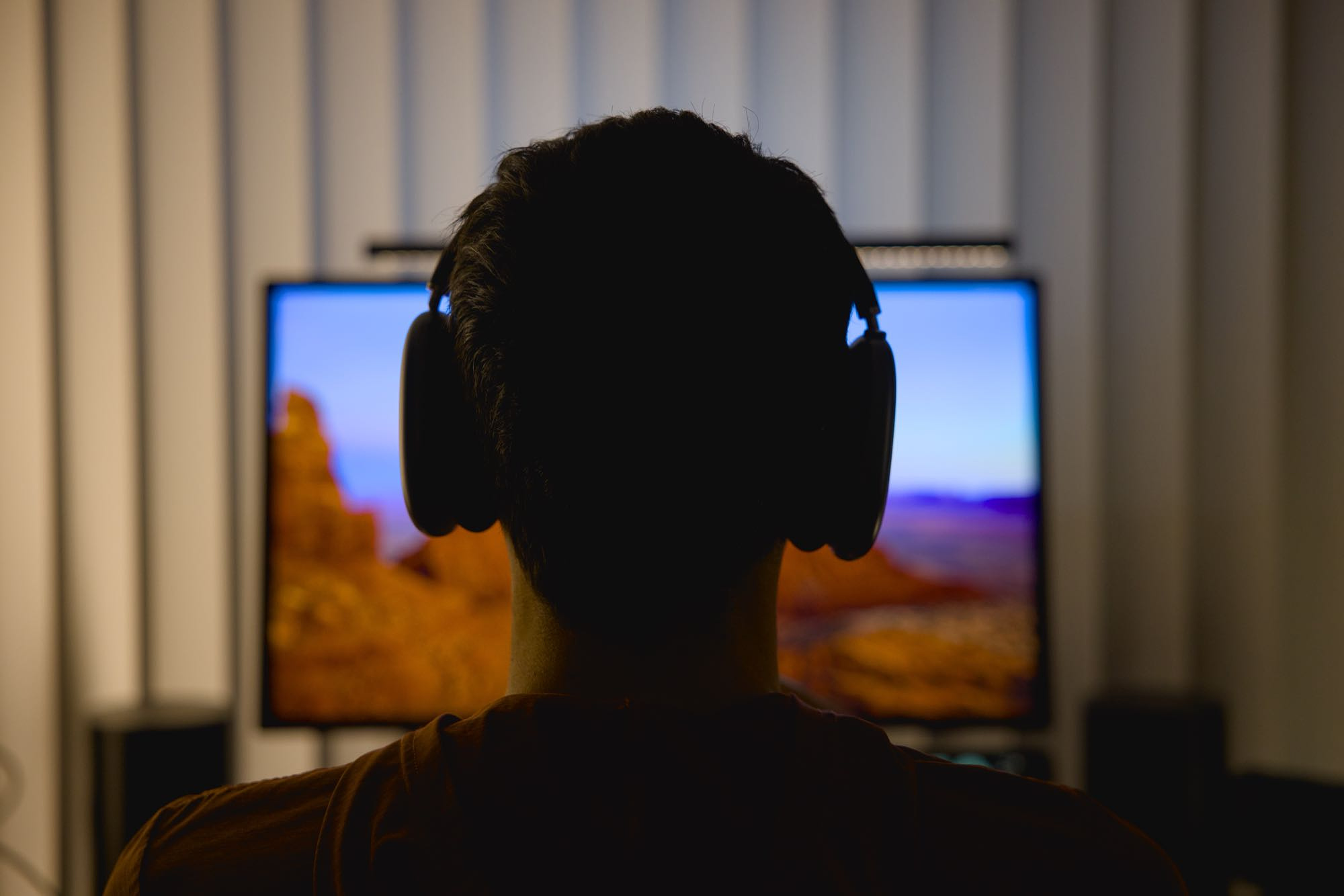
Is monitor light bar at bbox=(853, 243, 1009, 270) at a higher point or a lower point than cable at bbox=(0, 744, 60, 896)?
higher

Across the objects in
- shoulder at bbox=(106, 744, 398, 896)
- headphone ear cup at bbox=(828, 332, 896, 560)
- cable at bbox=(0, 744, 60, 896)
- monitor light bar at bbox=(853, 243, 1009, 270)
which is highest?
monitor light bar at bbox=(853, 243, 1009, 270)

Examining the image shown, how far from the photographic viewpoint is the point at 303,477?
1.27 meters

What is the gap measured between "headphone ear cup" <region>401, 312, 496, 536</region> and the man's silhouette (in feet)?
0.14

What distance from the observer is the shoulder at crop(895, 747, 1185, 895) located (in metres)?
0.42

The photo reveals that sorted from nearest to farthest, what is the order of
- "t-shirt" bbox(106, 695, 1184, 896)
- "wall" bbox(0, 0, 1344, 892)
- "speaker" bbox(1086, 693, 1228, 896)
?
"t-shirt" bbox(106, 695, 1184, 896)
"speaker" bbox(1086, 693, 1228, 896)
"wall" bbox(0, 0, 1344, 892)

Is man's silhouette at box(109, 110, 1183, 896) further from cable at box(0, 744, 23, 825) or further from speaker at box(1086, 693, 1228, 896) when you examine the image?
cable at box(0, 744, 23, 825)

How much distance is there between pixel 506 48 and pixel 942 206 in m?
0.83

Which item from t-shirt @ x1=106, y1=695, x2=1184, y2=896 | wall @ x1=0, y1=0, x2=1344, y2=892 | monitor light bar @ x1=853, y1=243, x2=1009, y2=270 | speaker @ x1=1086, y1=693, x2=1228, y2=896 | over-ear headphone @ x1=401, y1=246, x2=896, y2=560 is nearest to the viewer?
t-shirt @ x1=106, y1=695, x2=1184, y2=896

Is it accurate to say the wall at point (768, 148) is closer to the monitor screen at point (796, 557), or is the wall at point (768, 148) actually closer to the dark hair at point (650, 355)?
the monitor screen at point (796, 557)

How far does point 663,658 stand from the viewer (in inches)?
19.1

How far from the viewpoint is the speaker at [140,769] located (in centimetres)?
115

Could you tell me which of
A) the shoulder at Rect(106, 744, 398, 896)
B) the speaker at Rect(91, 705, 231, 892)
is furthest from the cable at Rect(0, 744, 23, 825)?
the shoulder at Rect(106, 744, 398, 896)

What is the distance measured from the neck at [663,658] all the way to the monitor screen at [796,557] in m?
0.74

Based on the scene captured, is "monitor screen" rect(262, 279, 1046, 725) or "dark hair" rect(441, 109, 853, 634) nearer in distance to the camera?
"dark hair" rect(441, 109, 853, 634)
